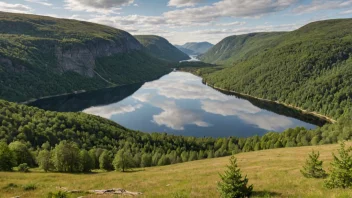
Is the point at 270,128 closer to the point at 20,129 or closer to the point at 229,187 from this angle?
the point at 20,129

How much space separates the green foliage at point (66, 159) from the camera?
63.7 metres

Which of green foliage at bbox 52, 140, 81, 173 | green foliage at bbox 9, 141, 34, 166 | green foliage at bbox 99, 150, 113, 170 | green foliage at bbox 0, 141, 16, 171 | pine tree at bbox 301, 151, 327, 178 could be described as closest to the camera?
pine tree at bbox 301, 151, 327, 178

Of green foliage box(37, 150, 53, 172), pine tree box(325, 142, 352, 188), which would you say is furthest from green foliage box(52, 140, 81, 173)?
pine tree box(325, 142, 352, 188)

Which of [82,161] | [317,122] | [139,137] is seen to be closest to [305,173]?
[82,161]

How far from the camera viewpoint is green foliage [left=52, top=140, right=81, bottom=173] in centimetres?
6366

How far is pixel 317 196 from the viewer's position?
1964 centimetres

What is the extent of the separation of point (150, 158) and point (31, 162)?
37.5 metres

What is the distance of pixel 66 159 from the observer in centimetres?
6438

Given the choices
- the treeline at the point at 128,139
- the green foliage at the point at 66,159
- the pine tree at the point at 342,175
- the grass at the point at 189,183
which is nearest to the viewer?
the pine tree at the point at 342,175

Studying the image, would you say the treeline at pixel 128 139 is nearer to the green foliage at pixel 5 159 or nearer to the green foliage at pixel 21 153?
the green foliage at pixel 21 153

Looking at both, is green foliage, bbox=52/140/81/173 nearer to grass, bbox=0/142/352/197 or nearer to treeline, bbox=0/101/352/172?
grass, bbox=0/142/352/197

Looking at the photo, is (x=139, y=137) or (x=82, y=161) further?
(x=139, y=137)

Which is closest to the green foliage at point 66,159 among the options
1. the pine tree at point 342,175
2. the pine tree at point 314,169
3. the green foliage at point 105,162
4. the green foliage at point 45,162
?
the green foliage at point 45,162

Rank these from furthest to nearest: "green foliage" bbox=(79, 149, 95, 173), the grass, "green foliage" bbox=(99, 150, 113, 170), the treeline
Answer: the treeline, "green foliage" bbox=(99, 150, 113, 170), "green foliage" bbox=(79, 149, 95, 173), the grass
